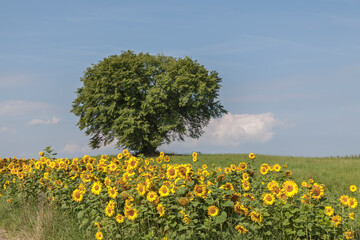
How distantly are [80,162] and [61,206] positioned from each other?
110 cm

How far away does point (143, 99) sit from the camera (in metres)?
31.4

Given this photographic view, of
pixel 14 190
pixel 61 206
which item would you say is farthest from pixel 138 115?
pixel 61 206

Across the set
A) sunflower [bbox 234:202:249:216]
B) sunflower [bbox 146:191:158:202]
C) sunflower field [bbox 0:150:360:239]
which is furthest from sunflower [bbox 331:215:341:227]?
sunflower [bbox 146:191:158:202]

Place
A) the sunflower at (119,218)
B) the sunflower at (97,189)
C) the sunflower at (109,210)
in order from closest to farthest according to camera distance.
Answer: the sunflower at (119,218)
the sunflower at (109,210)
the sunflower at (97,189)

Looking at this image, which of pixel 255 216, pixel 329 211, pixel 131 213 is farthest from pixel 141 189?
pixel 329 211

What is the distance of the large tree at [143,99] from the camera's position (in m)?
29.9

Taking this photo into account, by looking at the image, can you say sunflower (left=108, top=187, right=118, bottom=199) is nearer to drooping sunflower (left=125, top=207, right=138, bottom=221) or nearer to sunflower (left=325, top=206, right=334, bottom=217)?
drooping sunflower (left=125, top=207, right=138, bottom=221)

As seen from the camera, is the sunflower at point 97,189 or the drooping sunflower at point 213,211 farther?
the sunflower at point 97,189

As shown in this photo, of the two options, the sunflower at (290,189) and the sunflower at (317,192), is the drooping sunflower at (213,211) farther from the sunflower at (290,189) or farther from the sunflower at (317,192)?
the sunflower at (317,192)

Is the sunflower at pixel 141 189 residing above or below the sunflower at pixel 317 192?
above

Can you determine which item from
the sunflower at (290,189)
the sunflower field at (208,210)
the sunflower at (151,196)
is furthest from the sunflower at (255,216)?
the sunflower at (151,196)

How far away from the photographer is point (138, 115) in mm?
29688

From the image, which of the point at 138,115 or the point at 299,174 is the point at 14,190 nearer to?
the point at 299,174

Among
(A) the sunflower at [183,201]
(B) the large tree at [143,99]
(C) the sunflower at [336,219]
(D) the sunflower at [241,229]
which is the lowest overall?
(D) the sunflower at [241,229]
